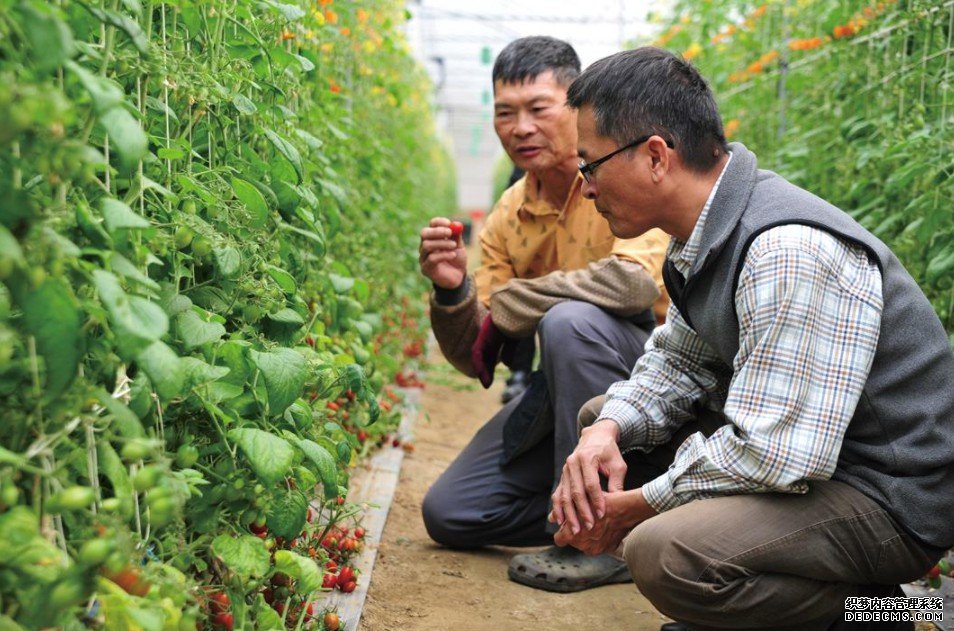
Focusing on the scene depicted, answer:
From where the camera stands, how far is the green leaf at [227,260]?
171 cm

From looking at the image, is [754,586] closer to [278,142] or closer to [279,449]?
[279,449]

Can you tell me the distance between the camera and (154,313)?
4.06ft

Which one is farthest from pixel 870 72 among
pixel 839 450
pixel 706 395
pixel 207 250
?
pixel 207 250

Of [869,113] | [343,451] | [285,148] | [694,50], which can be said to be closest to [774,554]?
[343,451]

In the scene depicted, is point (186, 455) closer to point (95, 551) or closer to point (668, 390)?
point (95, 551)

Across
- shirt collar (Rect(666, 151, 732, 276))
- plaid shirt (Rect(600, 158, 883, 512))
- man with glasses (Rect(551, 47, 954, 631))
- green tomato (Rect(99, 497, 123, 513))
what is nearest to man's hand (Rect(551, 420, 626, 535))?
man with glasses (Rect(551, 47, 954, 631))

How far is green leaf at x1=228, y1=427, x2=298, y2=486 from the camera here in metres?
1.59

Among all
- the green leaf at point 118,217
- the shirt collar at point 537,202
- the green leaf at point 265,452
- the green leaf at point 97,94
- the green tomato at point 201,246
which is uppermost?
the green leaf at point 97,94

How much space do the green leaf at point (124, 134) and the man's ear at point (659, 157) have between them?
109cm

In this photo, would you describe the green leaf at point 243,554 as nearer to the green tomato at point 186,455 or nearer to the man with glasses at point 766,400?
the green tomato at point 186,455

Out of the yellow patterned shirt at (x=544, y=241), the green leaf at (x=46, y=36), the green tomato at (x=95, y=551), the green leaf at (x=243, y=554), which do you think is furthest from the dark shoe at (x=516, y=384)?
the green leaf at (x=46, y=36)

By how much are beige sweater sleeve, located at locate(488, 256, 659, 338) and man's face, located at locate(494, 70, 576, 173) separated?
37cm

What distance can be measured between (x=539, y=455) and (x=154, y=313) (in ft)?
6.11

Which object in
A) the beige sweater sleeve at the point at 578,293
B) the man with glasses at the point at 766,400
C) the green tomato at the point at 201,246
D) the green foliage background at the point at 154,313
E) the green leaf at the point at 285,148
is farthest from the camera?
the beige sweater sleeve at the point at 578,293
